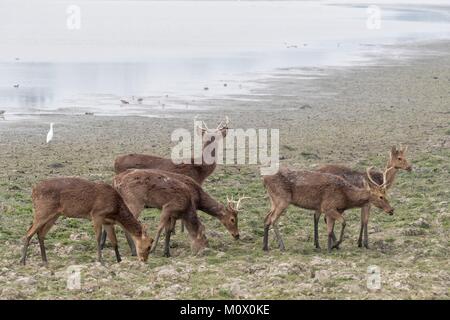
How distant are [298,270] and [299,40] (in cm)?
4192

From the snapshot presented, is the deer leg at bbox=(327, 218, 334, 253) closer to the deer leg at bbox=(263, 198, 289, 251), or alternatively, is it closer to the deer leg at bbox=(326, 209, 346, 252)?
the deer leg at bbox=(326, 209, 346, 252)

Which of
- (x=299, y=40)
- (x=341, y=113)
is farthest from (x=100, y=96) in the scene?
(x=299, y=40)

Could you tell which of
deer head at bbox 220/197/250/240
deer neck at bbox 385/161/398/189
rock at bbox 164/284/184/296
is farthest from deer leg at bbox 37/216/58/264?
deer neck at bbox 385/161/398/189

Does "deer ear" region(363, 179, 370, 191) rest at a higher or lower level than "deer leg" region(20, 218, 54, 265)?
higher

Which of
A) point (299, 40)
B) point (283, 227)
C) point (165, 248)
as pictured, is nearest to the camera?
point (165, 248)

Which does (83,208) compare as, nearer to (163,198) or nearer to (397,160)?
(163,198)

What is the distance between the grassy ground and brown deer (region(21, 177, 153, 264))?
1.13 ft

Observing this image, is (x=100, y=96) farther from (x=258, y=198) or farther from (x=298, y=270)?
(x=298, y=270)

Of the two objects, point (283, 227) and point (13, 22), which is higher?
point (13, 22)

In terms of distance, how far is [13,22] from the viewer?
58.9 m

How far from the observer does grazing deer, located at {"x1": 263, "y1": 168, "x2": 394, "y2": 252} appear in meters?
13.3

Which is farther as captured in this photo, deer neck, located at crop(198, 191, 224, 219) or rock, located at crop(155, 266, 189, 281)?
deer neck, located at crop(198, 191, 224, 219)

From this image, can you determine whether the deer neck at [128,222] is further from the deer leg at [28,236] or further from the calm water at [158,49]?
the calm water at [158,49]
